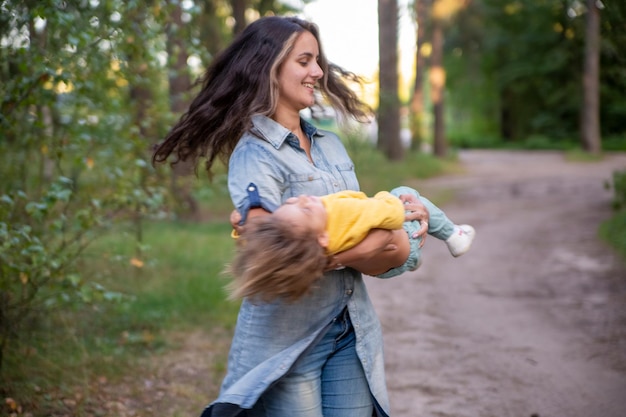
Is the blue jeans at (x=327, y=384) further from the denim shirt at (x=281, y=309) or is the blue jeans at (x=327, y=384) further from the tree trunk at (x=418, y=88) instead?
the tree trunk at (x=418, y=88)

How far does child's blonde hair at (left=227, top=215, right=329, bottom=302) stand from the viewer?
2.24m

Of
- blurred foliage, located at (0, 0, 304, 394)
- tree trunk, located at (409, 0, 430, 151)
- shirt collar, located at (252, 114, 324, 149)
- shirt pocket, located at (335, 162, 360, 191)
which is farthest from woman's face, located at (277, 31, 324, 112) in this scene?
tree trunk, located at (409, 0, 430, 151)

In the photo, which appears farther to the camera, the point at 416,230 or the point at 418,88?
the point at 418,88

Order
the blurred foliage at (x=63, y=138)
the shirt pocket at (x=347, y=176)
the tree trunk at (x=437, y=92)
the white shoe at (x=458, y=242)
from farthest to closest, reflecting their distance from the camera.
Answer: the tree trunk at (x=437, y=92) → the blurred foliage at (x=63, y=138) → the white shoe at (x=458, y=242) → the shirt pocket at (x=347, y=176)

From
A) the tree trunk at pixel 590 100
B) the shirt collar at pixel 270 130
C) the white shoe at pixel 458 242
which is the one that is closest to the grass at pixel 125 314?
the shirt collar at pixel 270 130

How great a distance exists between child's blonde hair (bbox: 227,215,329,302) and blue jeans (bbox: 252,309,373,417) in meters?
0.39

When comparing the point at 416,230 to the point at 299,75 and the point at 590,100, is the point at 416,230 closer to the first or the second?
the point at 299,75

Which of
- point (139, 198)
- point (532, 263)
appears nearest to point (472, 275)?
point (532, 263)

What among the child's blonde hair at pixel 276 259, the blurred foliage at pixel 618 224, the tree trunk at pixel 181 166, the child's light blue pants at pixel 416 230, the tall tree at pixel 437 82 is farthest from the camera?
the tall tree at pixel 437 82

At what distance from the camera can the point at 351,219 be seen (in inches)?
Result: 91.6

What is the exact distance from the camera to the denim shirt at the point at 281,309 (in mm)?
2516

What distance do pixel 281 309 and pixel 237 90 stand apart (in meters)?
0.78

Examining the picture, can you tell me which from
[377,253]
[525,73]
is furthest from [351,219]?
[525,73]

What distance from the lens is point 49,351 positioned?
5.14 metres
